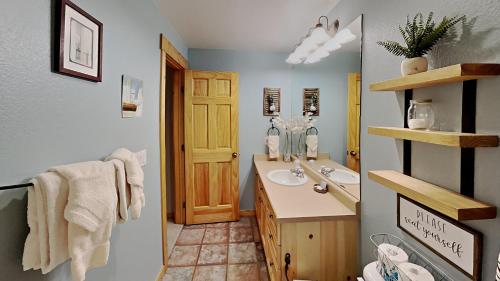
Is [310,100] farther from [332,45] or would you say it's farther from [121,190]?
[121,190]

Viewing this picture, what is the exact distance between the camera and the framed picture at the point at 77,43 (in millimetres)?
846

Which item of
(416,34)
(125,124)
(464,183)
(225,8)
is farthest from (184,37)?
(464,183)

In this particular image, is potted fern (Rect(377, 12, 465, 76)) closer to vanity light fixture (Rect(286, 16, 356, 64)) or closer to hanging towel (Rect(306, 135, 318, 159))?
vanity light fixture (Rect(286, 16, 356, 64))

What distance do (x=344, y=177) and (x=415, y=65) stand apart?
1.14 metres

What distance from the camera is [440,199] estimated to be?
2.52 ft

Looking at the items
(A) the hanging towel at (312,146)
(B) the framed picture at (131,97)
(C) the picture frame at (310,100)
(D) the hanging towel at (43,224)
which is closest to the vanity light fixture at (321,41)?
(C) the picture frame at (310,100)

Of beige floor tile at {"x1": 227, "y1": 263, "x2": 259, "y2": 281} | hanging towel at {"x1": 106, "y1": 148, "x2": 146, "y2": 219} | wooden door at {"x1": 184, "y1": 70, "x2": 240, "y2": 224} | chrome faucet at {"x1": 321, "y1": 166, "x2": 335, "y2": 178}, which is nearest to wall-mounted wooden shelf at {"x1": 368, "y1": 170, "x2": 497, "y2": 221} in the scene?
chrome faucet at {"x1": 321, "y1": 166, "x2": 335, "y2": 178}

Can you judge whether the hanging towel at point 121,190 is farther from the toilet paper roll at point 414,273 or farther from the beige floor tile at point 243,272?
the beige floor tile at point 243,272

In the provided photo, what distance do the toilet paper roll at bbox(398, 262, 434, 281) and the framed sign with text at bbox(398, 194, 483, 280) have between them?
0.09 metres

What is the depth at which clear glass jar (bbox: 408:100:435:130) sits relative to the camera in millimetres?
910

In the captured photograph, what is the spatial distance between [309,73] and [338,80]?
0.72 metres

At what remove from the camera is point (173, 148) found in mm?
3113

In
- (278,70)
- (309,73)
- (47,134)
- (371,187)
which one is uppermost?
(278,70)

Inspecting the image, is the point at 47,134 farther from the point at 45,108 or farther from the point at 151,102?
the point at 151,102
